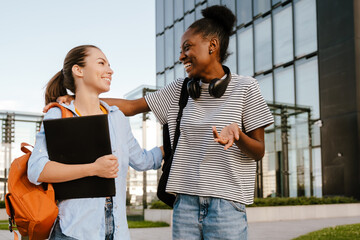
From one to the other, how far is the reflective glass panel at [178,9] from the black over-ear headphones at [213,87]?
25130 millimetres

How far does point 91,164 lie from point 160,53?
1064 inches

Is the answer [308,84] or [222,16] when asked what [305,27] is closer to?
[308,84]

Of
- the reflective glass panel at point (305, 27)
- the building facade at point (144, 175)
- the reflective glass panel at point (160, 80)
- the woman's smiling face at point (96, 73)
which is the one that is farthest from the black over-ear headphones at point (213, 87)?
the reflective glass panel at point (160, 80)

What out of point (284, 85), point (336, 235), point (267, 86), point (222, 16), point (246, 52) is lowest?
point (336, 235)

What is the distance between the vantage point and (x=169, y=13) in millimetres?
28406

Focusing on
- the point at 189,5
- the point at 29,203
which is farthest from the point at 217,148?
the point at 189,5

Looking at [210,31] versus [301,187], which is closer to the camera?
[210,31]

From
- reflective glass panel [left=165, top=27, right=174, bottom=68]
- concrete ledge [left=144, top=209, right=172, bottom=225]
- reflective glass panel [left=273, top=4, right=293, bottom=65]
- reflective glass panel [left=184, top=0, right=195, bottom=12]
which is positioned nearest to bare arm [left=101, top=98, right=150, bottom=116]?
concrete ledge [left=144, top=209, right=172, bottom=225]

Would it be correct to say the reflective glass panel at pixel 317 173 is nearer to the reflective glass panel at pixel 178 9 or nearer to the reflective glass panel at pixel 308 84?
the reflective glass panel at pixel 308 84

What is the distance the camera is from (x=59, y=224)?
237 centimetres

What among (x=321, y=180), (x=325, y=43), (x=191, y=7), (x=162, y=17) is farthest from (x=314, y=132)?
(x=162, y=17)

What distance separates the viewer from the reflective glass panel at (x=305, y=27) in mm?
19031

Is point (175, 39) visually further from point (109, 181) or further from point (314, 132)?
point (109, 181)

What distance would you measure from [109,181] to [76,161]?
0.62 feet
